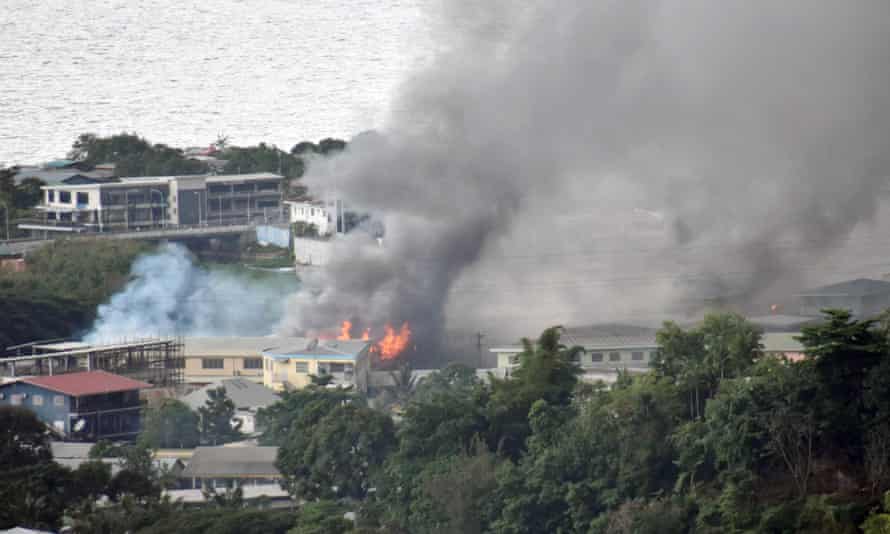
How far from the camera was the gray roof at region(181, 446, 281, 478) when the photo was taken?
122 ft

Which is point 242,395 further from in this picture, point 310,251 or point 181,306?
point 310,251

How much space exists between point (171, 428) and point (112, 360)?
19.0 ft

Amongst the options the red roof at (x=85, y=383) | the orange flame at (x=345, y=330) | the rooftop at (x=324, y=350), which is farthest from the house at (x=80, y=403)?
the orange flame at (x=345, y=330)

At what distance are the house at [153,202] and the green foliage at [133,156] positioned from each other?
3.38m

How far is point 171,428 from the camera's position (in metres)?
40.3

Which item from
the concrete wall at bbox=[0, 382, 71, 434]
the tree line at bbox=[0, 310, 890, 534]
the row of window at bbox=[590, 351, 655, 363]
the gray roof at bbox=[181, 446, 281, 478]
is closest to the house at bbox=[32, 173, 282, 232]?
the row of window at bbox=[590, 351, 655, 363]

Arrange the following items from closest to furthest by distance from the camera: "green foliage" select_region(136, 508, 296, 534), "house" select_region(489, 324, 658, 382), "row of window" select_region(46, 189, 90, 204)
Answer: "green foliage" select_region(136, 508, 296, 534), "house" select_region(489, 324, 658, 382), "row of window" select_region(46, 189, 90, 204)

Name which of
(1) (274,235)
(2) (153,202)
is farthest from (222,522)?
(2) (153,202)

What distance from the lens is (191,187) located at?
73.9 metres

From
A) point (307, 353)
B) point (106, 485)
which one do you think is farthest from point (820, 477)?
point (307, 353)

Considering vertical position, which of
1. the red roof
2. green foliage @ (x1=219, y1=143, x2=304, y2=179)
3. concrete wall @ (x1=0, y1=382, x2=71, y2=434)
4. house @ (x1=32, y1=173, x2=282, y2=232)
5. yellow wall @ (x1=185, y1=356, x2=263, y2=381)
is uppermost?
green foliage @ (x1=219, y1=143, x2=304, y2=179)

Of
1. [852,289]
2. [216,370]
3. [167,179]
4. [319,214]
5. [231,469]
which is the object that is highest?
[167,179]

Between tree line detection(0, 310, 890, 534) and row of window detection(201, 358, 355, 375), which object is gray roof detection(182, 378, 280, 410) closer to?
row of window detection(201, 358, 355, 375)

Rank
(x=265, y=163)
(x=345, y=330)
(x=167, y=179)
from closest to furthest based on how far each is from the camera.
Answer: (x=345, y=330) → (x=167, y=179) → (x=265, y=163)
